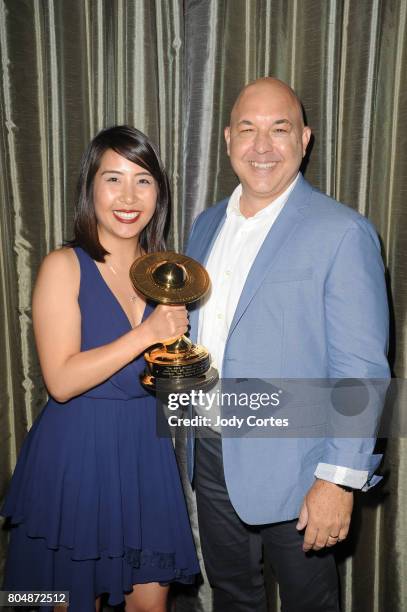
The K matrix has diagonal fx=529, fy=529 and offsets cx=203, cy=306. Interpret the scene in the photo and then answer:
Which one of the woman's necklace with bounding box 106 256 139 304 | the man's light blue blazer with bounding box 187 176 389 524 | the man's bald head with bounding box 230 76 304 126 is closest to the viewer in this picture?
the man's light blue blazer with bounding box 187 176 389 524

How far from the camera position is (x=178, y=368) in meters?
1.67

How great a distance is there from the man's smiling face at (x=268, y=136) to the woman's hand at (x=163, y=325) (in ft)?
1.67

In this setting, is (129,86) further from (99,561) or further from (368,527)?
(368,527)

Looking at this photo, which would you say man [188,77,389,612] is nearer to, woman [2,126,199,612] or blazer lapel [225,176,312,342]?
blazer lapel [225,176,312,342]

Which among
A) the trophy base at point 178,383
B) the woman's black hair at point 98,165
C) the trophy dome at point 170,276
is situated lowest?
the trophy base at point 178,383

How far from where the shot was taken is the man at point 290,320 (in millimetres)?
1504

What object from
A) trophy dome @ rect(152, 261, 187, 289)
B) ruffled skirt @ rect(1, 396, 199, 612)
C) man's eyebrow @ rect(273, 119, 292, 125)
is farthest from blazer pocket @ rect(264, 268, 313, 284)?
ruffled skirt @ rect(1, 396, 199, 612)

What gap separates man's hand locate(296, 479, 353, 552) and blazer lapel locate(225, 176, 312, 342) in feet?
1.81

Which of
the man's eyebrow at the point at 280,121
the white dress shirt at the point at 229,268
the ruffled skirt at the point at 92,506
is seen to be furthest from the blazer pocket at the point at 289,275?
the ruffled skirt at the point at 92,506

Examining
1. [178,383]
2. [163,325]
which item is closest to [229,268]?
[163,325]

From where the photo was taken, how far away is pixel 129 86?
214cm

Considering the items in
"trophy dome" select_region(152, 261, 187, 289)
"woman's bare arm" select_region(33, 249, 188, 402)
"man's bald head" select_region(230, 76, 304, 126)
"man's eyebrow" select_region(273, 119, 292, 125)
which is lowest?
"woman's bare arm" select_region(33, 249, 188, 402)

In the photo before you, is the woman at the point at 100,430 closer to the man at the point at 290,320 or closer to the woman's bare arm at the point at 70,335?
the woman's bare arm at the point at 70,335

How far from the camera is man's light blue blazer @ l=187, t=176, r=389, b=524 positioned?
1.49 meters
